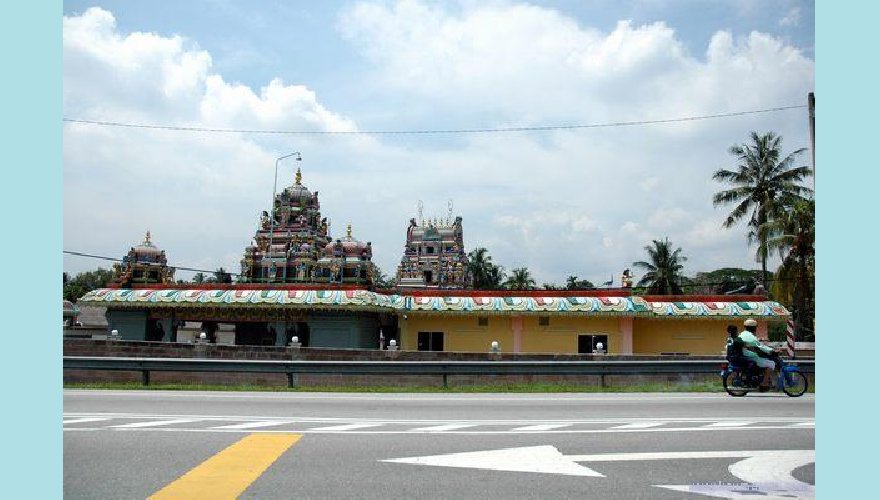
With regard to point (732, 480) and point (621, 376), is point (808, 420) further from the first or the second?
point (621, 376)

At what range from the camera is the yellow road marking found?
6664 mm

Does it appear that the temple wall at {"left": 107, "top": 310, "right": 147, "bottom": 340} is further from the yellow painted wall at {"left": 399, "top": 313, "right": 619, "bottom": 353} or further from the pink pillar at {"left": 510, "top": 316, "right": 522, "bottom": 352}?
the pink pillar at {"left": 510, "top": 316, "right": 522, "bottom": 352}

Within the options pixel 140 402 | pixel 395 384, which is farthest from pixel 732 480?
pixel 395 384

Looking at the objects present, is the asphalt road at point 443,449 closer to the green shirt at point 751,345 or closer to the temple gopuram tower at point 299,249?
the green shirt at point 751,345

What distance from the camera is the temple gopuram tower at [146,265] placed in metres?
45.6

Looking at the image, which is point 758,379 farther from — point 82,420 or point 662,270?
point 662,270

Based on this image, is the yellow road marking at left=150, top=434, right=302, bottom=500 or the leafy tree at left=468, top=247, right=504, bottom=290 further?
the leafy tree at left=468, top=247, right=504, bottom=290

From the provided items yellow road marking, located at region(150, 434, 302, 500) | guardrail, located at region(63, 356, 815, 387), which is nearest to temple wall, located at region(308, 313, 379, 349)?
guardrail, located at region(63, 356, 815, 387)

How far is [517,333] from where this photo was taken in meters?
37.0

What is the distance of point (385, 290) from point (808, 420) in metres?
28.4

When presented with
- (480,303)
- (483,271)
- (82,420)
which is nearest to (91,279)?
(483,271)

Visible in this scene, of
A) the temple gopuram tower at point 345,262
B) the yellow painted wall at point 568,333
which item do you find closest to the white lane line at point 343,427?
the yellow painted wall at point 568,333

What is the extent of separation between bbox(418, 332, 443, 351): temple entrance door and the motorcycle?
22849 mm

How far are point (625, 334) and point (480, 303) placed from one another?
7.42 m
